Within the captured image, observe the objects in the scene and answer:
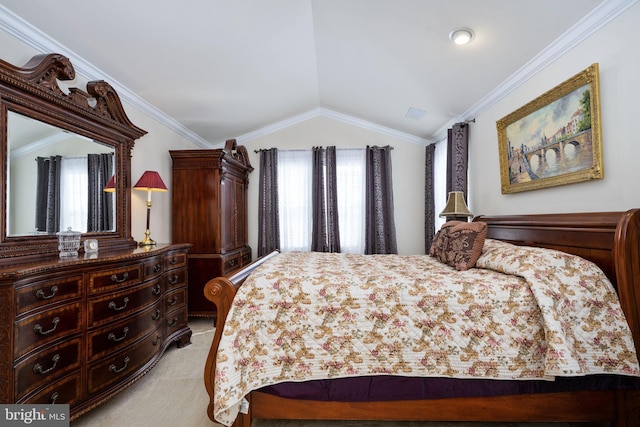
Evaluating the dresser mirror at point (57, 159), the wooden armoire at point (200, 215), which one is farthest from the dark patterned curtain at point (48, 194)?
the wooden armoire at point (200, 215)

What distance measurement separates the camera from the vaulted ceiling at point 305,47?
1.83 metres

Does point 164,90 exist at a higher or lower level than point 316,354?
higher

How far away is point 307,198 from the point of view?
4.38 meters

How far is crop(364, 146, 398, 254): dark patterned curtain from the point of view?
4.22 metres

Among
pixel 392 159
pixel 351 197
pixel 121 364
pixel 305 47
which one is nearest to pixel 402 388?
pixel 121 364

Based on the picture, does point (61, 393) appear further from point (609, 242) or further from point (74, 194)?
point (609, 242)

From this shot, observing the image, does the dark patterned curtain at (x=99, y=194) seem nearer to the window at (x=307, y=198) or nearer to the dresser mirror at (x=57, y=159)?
the dresser mirror at (x=57, y=159)

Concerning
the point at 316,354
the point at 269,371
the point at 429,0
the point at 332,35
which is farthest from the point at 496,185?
the point at 269,371

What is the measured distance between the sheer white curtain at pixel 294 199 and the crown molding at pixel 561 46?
8.01ft

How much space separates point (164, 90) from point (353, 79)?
198 cm

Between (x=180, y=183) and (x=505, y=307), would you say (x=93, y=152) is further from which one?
(x=505, y=307)

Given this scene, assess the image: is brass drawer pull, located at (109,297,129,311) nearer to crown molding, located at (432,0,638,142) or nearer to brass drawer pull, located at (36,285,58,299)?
brass drawer pull, located at (36,285,58,299)

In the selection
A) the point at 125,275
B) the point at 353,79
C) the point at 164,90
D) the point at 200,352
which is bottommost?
the point at 200,352

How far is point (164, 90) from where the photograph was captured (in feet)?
9.03
